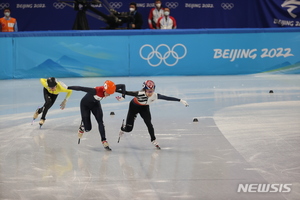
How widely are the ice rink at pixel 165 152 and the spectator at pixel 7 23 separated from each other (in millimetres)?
5515

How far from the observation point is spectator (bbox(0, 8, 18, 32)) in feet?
67.4

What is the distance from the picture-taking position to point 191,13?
23.1 metres

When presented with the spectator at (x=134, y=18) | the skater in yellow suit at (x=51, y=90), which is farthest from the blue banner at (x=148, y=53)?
the skater in yellow suit at (x=51, y=90)

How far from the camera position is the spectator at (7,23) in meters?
20.5

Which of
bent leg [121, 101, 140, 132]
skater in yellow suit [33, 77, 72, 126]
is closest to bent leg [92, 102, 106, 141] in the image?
bent leg [121, 101, 140, 132]

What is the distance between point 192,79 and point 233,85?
198 cm

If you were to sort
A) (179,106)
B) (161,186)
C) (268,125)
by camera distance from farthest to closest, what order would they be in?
(179,106), (268,125), (161,186)

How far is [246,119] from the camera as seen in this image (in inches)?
492

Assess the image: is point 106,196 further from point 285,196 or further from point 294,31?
point 294,31

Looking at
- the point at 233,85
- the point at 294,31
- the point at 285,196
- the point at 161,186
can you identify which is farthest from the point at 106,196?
the point at 294,31

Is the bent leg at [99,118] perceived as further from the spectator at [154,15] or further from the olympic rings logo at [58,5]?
the olympic rings logo at [58,5]

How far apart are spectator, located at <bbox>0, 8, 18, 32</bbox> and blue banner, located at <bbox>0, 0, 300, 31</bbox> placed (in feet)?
6.31

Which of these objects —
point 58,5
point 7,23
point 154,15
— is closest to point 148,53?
point 154,15

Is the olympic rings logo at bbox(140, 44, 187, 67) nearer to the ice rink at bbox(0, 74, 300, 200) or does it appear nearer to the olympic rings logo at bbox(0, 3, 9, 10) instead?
the ice rink at bbox(0, 74, 300, 200)
